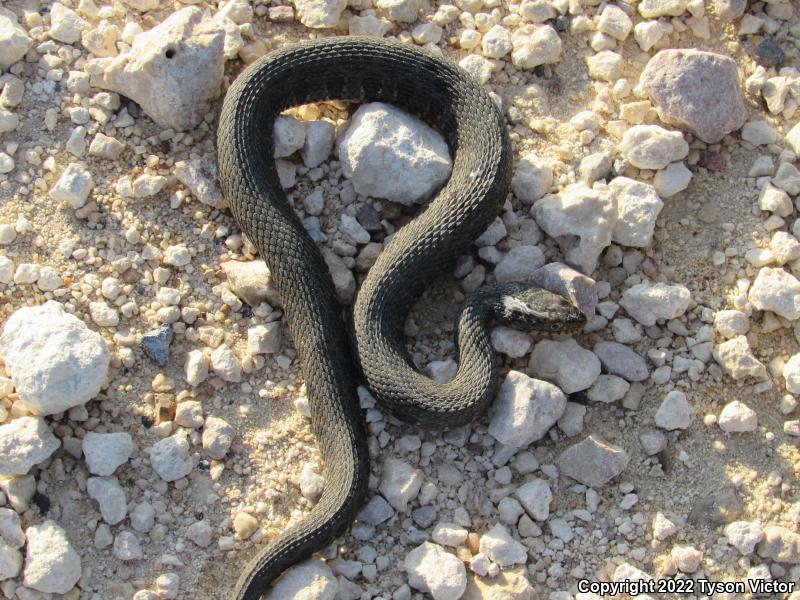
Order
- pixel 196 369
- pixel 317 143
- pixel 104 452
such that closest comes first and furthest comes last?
1. pixel 104 452
2. pixel 196 369
3. pixel 317 143

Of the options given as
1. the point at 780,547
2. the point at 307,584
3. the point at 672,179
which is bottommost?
the point at 307,584

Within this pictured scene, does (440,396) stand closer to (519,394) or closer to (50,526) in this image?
(519,394)

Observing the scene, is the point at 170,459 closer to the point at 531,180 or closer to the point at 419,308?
the point at 419,308

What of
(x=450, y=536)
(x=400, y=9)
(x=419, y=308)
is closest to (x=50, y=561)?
(x=450, y=536)

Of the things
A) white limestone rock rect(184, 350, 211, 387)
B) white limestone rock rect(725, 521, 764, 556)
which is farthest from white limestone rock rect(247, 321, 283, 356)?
white limestone rock rect(725, 521, 764, 556)

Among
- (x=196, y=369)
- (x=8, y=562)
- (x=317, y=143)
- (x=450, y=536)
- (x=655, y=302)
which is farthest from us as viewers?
(x=317, y=143)
